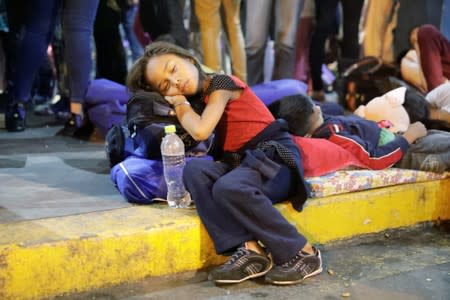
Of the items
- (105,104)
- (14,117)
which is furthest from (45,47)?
(105,104)

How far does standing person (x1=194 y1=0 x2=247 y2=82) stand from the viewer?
4.36 meters

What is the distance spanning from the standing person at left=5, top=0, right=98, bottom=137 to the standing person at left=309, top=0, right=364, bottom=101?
7.17ft

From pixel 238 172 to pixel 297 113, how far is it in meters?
0.83

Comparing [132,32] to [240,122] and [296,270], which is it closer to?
[240,122]

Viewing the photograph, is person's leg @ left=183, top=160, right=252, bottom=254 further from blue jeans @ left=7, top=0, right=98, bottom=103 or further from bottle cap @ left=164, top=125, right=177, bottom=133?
blue jeans @ left=7, top=0, right=98, bottom=103

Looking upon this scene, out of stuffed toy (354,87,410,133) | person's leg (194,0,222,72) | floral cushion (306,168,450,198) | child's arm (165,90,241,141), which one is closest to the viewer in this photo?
child's arm (165,90,241,141)

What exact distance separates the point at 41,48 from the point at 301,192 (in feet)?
7.57

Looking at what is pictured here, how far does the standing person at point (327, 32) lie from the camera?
5125 millimetres

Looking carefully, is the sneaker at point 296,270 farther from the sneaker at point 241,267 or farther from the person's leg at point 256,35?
the person's leg at point 256,35

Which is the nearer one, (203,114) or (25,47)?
(203,114)

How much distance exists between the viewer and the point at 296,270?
7.09 feet

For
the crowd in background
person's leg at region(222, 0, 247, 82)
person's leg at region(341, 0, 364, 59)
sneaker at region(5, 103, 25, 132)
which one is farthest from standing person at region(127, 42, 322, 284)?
person's leg at region(341, 0, 364, 59)

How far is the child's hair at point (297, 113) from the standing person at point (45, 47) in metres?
1.44

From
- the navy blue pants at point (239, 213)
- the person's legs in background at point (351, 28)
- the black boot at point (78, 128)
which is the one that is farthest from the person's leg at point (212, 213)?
the person's legs in background at point (351, 28)
